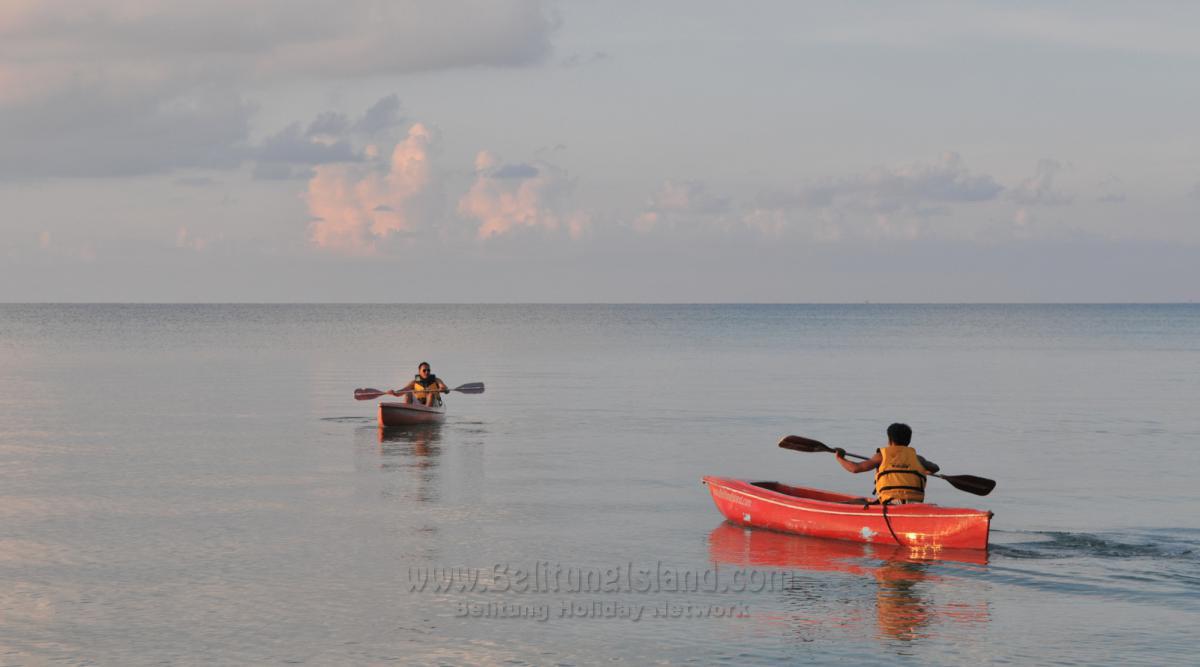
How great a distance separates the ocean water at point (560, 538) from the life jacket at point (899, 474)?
1026 mm

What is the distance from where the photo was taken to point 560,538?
66.2ft

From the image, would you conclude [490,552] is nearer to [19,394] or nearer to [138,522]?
[138,522]

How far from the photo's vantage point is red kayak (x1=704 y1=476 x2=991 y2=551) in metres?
19.1

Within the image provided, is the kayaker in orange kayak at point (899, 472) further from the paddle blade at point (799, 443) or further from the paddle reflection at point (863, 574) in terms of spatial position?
the paddle blade at point (799, 443)

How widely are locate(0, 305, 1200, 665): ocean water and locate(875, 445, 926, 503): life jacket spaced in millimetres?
1026

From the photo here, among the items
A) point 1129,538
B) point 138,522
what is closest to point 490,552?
point 138,522

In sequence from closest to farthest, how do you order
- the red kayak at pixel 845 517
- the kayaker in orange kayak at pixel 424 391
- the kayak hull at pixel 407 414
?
the red kayak at pixel 845 517 → the kayak hull at pixel 407 414 → the kayaker in orange kayak at pixel 424 391

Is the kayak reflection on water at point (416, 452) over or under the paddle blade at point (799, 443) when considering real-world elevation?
under

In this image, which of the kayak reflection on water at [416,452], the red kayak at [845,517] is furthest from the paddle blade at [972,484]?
the kayak reflection on water at [416,452]

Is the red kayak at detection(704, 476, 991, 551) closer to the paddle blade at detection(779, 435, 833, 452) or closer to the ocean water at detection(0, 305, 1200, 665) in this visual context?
the ocean water at detection(0, 305, 1200, 665)

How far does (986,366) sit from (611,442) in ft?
134

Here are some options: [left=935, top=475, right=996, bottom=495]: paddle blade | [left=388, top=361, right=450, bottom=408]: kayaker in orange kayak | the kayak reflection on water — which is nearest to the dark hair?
[left=935, top=475, right=996, bottom=495]: paddle blade

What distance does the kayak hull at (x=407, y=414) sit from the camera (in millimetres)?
35906

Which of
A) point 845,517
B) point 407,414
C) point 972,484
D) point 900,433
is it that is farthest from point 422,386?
point 900,433
